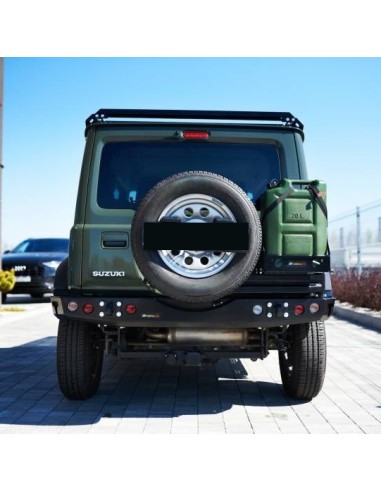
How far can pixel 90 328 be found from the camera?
18.8ft

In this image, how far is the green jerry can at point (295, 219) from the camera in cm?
503

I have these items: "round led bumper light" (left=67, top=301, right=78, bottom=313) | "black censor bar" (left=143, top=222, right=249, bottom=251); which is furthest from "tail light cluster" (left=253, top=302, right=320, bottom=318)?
"round led bumper light" (left=67, top=301, right=78, bottom=313)

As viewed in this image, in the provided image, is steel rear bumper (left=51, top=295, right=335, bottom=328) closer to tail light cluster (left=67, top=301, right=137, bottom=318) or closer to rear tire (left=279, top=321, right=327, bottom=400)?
tail light cluster (left=67, top=301, right=137, bottom=318)

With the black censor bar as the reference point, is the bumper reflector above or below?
below

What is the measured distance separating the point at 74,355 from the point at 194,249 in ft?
4.91

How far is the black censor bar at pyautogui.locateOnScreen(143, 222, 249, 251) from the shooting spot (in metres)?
4.88

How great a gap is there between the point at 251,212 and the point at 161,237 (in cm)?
67

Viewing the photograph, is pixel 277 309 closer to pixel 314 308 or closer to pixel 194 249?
pixel 314 308

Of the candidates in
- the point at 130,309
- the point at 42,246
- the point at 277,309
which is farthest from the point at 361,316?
the point at 42,246

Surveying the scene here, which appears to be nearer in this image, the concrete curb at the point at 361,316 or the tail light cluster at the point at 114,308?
the tail light cluster at the point at 114,308

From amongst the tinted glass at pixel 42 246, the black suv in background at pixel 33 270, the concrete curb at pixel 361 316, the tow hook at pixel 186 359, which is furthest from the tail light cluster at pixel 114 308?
the tinted glass at pixel 42 246

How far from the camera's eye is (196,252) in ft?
16.2

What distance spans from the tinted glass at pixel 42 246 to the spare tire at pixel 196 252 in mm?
14376

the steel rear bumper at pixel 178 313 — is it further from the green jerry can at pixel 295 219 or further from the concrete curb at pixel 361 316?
the concrete curb at pixel 361 316
